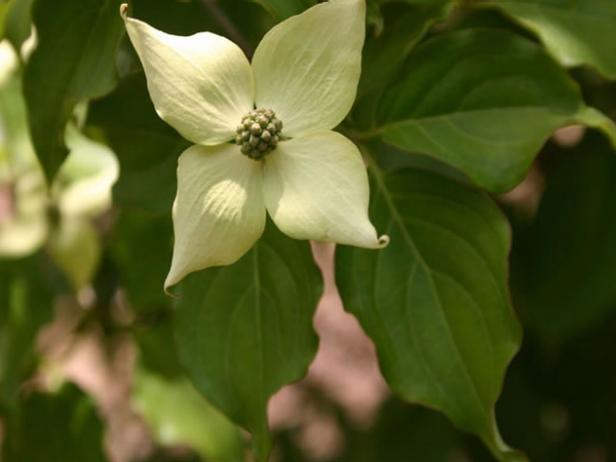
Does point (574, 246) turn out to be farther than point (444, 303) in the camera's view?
Yes

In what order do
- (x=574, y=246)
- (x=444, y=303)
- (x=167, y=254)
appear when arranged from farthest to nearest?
(x=574, y=246), (x=167, y=254), (x=444, y=303)

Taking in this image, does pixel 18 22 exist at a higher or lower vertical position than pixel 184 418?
higher

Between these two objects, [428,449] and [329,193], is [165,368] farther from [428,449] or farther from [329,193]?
Result: [329,193]

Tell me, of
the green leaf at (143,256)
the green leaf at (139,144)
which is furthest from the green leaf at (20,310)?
the green leaf at (139,144)

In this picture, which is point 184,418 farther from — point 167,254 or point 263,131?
point 263,131

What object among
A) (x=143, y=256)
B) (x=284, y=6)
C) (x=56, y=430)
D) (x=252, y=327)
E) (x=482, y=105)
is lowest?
(x=56, y=430)

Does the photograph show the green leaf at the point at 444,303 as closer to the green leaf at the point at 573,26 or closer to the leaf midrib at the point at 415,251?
the leaf midrib at the point at 415,251

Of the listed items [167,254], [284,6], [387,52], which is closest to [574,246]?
[167,254]

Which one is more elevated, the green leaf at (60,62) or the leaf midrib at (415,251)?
the green leaf at (60,62)
